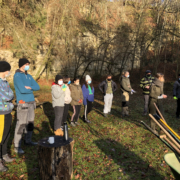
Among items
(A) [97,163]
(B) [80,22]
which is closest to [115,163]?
(A) [97,163]

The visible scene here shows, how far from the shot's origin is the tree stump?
335cm

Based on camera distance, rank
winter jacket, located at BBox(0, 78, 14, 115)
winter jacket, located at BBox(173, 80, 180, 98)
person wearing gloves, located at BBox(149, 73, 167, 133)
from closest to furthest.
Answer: winter jacket, located at BBox(0, 78, 14, 115) < person wearing gloves, located at BBox(149, 73, 167, 133) < winter jacket, located at BBox(173, 80, 180, 98)

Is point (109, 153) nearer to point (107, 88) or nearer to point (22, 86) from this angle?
point (22, 86)

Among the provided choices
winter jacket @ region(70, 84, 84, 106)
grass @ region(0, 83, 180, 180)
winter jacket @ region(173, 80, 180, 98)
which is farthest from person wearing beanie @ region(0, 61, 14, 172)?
winter jacket @ region(173, 80, 180, 98)

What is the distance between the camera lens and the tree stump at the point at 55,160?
3.35 meters

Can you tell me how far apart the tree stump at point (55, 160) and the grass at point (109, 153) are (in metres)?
0.67

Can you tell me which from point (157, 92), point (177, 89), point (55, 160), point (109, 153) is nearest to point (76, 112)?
point (109, 153)

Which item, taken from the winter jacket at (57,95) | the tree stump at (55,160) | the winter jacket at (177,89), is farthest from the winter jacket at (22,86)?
the winter jacket at (177,89)

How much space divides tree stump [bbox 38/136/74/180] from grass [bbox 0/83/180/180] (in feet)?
2.21

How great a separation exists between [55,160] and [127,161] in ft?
7.53

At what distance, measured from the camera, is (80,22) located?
962 inches

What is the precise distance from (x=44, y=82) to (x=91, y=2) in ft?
47.7

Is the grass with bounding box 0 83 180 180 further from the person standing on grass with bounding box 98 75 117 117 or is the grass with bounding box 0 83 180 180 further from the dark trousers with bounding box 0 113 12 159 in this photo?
the person standing on grass with bounding box 98 75 117 117

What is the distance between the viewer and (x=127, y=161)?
15.4 ft
